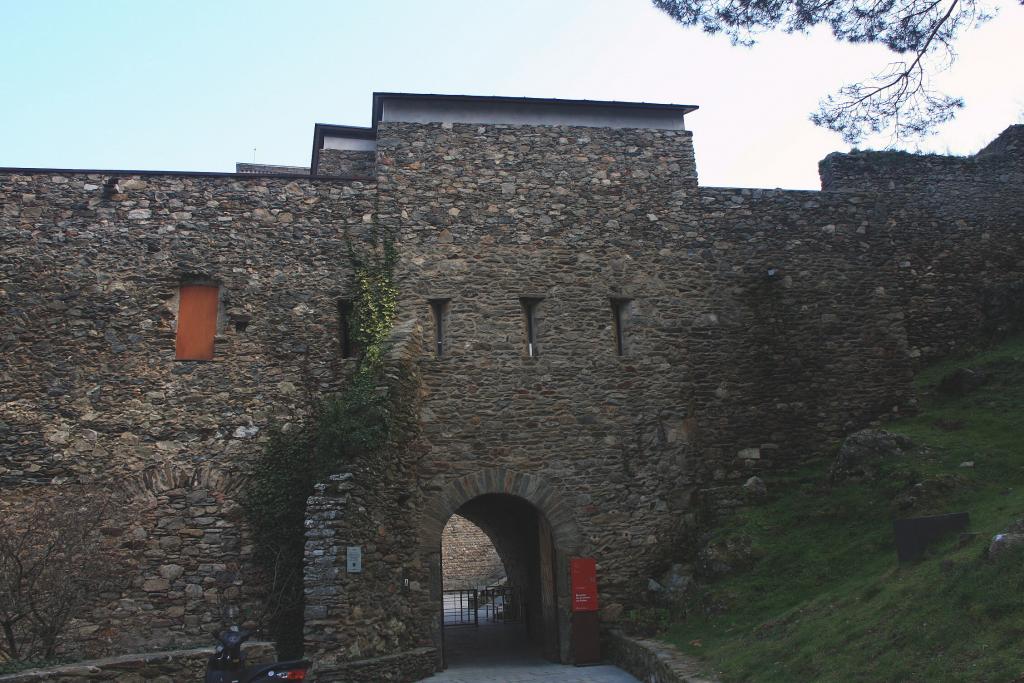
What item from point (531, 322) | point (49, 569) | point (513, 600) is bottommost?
point (513, 600)

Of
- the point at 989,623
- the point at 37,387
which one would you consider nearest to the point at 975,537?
the point at 989,623

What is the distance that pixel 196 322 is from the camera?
434 inches

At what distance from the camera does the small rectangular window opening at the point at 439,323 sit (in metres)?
11.6

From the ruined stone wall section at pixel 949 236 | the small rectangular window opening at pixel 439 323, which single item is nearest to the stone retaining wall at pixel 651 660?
the small rectangular window opening at pixel 439 323

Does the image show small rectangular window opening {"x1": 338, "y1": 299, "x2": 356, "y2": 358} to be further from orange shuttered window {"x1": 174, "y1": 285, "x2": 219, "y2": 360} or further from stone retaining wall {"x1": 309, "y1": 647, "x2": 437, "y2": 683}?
stone retaining wall {"x1": 309, "y1": 647, "x2": 437, "y2": 683}

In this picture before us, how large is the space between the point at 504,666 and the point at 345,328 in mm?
4979

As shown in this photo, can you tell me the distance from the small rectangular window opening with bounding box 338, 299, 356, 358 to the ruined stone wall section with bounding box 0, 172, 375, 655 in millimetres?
133

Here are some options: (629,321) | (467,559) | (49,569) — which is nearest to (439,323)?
(629,321)

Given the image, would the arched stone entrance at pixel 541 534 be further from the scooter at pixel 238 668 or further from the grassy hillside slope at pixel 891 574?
the scooter at pixel 238 668

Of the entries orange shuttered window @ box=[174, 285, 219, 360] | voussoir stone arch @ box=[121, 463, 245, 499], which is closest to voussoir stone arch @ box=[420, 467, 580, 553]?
voussoir stone arch @ box=[121, 463, 245, 499]

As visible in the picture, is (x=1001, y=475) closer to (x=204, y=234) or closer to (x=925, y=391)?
(x=925, y=391)

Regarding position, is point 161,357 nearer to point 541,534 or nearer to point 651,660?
point 541,534

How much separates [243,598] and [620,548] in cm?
481

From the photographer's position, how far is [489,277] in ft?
38.9
